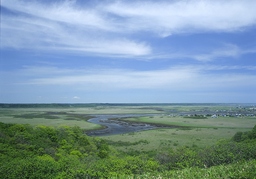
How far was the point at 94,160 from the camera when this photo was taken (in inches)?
650

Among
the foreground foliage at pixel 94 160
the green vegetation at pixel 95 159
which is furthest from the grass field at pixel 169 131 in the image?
the foreground foliage at pixel 94 160

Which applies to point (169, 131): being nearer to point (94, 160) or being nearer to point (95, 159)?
point (95, 159)

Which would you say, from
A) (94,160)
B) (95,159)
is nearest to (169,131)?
(95,159)

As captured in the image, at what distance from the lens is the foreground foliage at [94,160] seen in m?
10.1

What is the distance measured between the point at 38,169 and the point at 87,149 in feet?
35.0

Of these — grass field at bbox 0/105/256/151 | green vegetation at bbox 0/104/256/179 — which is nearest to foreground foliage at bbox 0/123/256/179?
green vegetation at bbox 0/104/256/179

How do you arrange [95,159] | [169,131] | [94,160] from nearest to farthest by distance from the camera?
[94,160] → [95,159] → [169,131]

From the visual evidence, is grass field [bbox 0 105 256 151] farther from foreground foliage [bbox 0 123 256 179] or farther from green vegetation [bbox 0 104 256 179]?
foreground foliage [bbox 0 123 256 179]

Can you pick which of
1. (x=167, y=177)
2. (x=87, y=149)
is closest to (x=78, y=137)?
(x=87, y=149)

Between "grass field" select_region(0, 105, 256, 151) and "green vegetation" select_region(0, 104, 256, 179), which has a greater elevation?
"green vegetation" select_region(0, 104, 256, 179)

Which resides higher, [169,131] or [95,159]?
[95,159]

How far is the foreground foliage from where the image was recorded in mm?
10102

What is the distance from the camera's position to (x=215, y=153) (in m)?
16.3

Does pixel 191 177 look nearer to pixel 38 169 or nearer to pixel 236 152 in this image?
pixel 38 169
